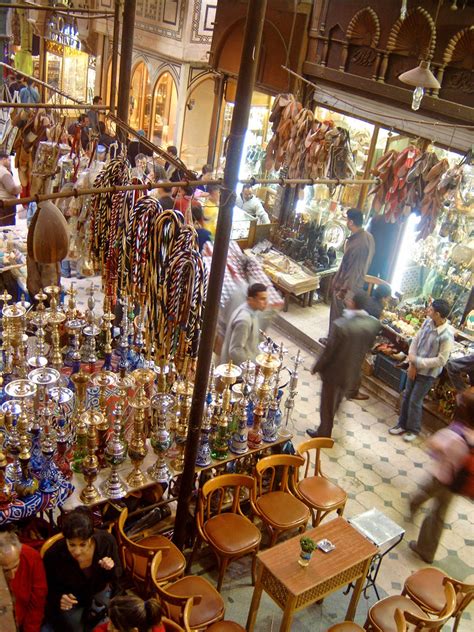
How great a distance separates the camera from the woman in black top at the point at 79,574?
429 centimetres

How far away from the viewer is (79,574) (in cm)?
440

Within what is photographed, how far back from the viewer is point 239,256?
7.70 metres

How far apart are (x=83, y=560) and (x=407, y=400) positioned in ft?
14.8

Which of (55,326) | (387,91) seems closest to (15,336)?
(55,326)

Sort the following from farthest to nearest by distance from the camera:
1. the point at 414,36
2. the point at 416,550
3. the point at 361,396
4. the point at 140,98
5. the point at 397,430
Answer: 1. the point at 140,98
2. the point at 361,396
3. the point at 414,36
4. the point at 397,430
5. the point at 416,550

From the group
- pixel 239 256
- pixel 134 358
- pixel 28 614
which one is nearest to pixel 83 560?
pixel 28 614

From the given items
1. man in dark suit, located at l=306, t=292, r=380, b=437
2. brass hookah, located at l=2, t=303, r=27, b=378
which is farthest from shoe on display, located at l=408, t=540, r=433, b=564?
brass hookah, located at l=2, t=303, r=27, b=378

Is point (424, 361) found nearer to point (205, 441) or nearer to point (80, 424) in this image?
point (205, 441)

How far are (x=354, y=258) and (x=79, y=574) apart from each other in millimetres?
5095

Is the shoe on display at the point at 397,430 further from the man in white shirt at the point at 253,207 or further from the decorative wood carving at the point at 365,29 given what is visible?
the decorative wood carving at the point at 365,29

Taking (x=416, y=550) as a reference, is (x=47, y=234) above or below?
above

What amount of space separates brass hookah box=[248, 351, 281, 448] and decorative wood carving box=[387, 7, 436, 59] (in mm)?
4482

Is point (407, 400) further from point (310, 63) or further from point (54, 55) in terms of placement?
point (54, 55)

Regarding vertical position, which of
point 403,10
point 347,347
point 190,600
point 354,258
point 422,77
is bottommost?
point 190,600
